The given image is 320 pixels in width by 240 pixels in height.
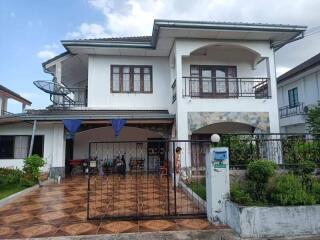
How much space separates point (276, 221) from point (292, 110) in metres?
15.2

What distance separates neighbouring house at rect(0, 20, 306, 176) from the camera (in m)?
11.4

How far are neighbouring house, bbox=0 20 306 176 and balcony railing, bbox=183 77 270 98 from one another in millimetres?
48

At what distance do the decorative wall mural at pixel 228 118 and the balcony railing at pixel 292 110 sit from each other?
21.8ft

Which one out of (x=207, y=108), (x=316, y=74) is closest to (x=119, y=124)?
(x=207, y=108)

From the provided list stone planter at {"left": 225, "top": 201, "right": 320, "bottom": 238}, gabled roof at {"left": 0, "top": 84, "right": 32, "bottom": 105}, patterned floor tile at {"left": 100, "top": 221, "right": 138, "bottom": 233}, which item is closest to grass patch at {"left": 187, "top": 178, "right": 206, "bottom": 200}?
stone planter at {"left": 225, "top": 201, "right": 320, "bottom": 238}

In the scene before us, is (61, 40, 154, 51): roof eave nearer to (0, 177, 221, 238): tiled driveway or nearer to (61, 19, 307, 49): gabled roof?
(61, 19, 307, 49): gabled roof

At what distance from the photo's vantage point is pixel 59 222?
605 centimetres

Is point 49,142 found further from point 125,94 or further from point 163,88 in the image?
point 163,88

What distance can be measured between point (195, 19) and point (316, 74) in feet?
32.4

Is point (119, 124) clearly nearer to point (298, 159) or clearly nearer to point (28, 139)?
point (28, 139)

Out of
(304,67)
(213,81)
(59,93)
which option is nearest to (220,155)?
(213,81)

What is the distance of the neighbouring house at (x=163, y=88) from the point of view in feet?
37.4

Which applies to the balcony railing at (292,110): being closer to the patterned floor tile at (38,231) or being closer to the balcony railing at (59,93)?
the balcony railing at (59,93)

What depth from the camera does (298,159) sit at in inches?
290
